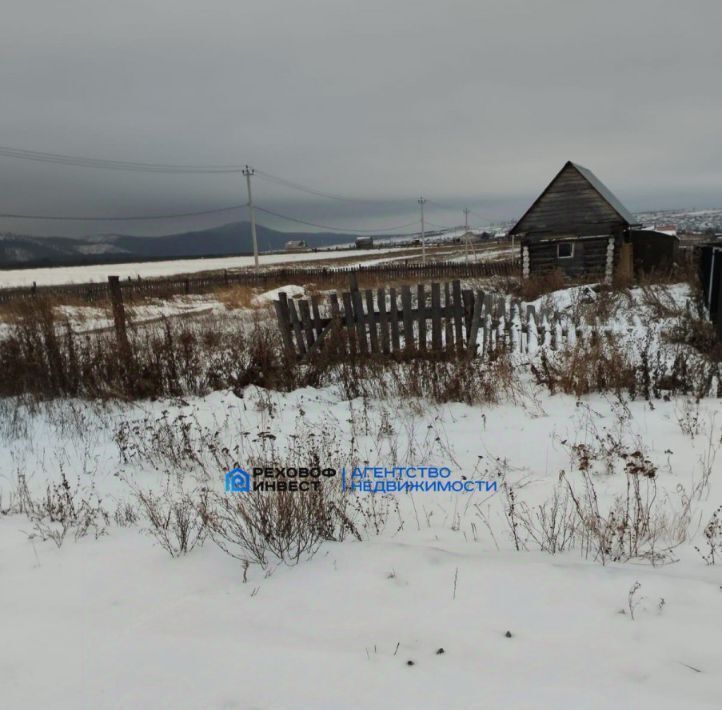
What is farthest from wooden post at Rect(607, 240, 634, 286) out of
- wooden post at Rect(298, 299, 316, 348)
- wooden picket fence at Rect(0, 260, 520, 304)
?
wooden post at Rect(298, 299, 316, 348)

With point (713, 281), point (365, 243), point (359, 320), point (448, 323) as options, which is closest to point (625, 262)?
point (713, 281)

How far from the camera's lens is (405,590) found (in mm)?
2633

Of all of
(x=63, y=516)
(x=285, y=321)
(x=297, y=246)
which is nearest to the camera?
(x=63, y=516)

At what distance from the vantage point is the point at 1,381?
7.38m

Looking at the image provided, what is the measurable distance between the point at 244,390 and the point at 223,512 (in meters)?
3.49

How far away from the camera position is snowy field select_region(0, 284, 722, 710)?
2.03 meters

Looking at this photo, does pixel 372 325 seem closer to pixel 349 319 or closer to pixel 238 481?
pixel 349 319

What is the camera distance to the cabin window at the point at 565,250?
23141 mm

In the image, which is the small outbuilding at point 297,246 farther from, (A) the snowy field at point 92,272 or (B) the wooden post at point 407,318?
(B) the wooden post at point 407,318

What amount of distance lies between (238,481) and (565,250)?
23.0m

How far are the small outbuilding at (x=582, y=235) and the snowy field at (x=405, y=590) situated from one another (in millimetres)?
20001

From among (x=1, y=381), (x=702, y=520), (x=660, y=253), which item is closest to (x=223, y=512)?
(x=702, y=520)
